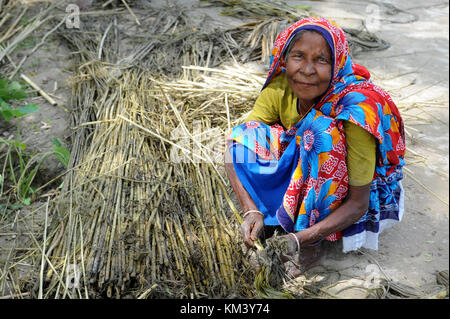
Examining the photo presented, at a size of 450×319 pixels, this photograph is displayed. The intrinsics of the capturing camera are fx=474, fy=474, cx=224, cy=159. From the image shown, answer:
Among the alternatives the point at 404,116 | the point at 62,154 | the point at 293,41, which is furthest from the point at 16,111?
the point at 404,116

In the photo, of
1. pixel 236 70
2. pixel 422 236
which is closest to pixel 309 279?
pixel 422 236

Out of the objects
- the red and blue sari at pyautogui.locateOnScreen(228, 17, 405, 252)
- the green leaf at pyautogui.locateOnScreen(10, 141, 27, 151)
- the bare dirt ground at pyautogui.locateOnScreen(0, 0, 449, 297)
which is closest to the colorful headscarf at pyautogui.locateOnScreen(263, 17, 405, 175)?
the red and blue sari at pyautogui.locateOnScreen(228, 17, 405, 252)

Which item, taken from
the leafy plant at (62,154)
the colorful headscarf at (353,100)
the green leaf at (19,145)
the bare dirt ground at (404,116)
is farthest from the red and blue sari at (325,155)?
the green leaf at (19,145)

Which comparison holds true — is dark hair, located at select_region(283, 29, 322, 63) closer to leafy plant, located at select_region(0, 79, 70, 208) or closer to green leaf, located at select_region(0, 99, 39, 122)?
leafy plant, located at select_region(0, 79, 70, 208)

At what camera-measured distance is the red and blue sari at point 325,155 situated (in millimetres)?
A: 1923

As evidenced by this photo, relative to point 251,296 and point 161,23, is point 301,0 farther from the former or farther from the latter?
point 251,296

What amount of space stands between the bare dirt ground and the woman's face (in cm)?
79

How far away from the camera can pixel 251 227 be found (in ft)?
6.90

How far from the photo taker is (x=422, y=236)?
7.55 ft

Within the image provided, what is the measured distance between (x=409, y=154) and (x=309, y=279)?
3.72 ft

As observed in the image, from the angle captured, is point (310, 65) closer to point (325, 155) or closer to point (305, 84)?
point (305, 84)

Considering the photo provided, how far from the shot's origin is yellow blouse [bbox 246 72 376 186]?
6.20ft

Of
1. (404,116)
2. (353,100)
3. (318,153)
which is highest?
(353,100)

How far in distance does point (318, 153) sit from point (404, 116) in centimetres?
143
